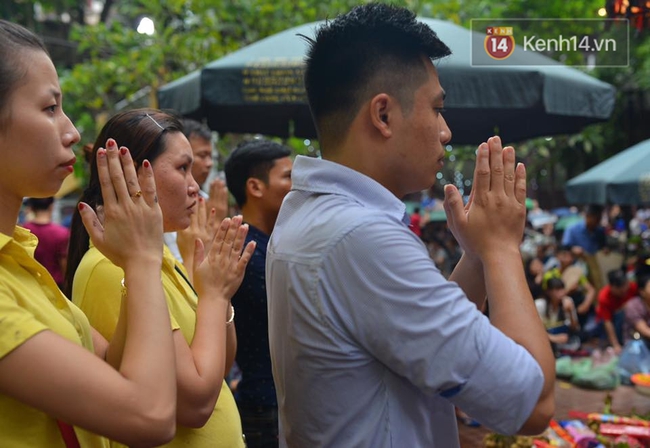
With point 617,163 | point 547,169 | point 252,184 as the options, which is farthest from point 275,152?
point 547,169

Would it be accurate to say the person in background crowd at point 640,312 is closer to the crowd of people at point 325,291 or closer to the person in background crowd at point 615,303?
the person in background crowd at point 615,303

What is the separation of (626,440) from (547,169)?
79.3 ft

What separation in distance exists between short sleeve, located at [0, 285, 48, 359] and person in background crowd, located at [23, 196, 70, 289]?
453cm

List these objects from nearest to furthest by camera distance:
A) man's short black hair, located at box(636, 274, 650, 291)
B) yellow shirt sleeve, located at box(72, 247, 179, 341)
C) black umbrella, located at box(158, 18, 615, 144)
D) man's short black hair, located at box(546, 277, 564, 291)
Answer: yellow shirt sleeve, located at box(72, 247, 179, 341) → black umbrella, located at box(158, 18, 615, 144) → man's short black hair, located at box(636, 274, 650, 291) → man's short black hair, located at box(546, 277, 564, 291)

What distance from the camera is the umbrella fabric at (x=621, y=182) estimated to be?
9.02 m

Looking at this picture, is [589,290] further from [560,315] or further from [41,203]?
[41,203]

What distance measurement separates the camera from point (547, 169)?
2680 centimetres

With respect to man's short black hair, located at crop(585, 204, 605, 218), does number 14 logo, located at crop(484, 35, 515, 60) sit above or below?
above

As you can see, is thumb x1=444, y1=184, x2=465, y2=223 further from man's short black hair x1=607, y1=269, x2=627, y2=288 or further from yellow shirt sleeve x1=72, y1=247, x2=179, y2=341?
man's short black hair x1=607, y1=269, x2=627, y2=288

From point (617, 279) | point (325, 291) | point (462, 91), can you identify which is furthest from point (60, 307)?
point (617, 279)

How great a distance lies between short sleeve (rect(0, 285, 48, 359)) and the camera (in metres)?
1.19

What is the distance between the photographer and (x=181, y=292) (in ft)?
6.97

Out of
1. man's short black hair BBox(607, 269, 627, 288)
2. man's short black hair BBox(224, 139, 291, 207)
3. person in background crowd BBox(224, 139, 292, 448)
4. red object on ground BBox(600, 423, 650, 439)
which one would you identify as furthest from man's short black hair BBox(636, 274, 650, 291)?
person in background crowd BBox(224, 139, 292, 448)

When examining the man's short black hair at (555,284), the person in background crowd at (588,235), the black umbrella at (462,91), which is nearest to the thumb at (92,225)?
the black umbrella at (462,91)
